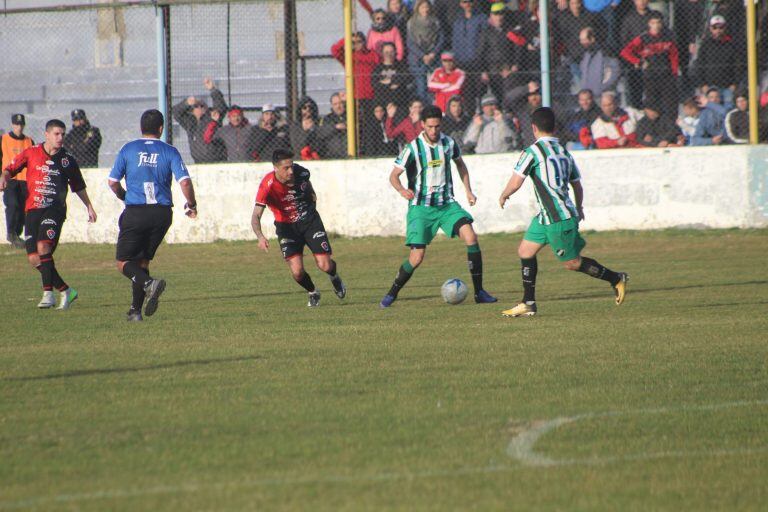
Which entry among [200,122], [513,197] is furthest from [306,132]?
[513,197]

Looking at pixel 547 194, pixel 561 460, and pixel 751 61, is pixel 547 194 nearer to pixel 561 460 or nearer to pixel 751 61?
pixel 561 460

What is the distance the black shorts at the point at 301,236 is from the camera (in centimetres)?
1270

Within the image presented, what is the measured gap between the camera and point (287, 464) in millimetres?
5539

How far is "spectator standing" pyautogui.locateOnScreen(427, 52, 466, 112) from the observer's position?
2002 cm

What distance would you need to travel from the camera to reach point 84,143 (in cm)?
2103

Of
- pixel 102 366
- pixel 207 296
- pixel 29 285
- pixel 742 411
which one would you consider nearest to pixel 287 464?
pixel 742 411

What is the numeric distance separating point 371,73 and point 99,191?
518cm

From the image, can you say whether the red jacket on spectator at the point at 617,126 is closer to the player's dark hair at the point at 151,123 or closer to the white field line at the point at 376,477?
the player's dark hair at the point at 151,123

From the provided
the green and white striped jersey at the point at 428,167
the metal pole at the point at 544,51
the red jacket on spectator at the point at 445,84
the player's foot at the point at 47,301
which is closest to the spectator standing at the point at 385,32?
the red jacket on spectator at the point at 445,84

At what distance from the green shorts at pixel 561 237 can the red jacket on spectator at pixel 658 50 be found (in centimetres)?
899

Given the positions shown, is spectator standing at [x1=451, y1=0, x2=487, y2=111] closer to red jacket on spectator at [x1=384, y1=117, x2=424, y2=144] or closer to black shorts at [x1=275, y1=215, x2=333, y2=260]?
red jacket on spectator at [x1=384, y1=117, x2=424, y2=144]

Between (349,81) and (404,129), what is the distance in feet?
4.07

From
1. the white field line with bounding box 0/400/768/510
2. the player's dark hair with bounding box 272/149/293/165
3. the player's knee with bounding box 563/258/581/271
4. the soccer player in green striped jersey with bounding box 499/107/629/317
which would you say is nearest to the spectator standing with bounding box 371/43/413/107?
the player's dark hair with bounding box 272/149/293/165

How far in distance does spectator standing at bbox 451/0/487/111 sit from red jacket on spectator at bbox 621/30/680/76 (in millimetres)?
2505
